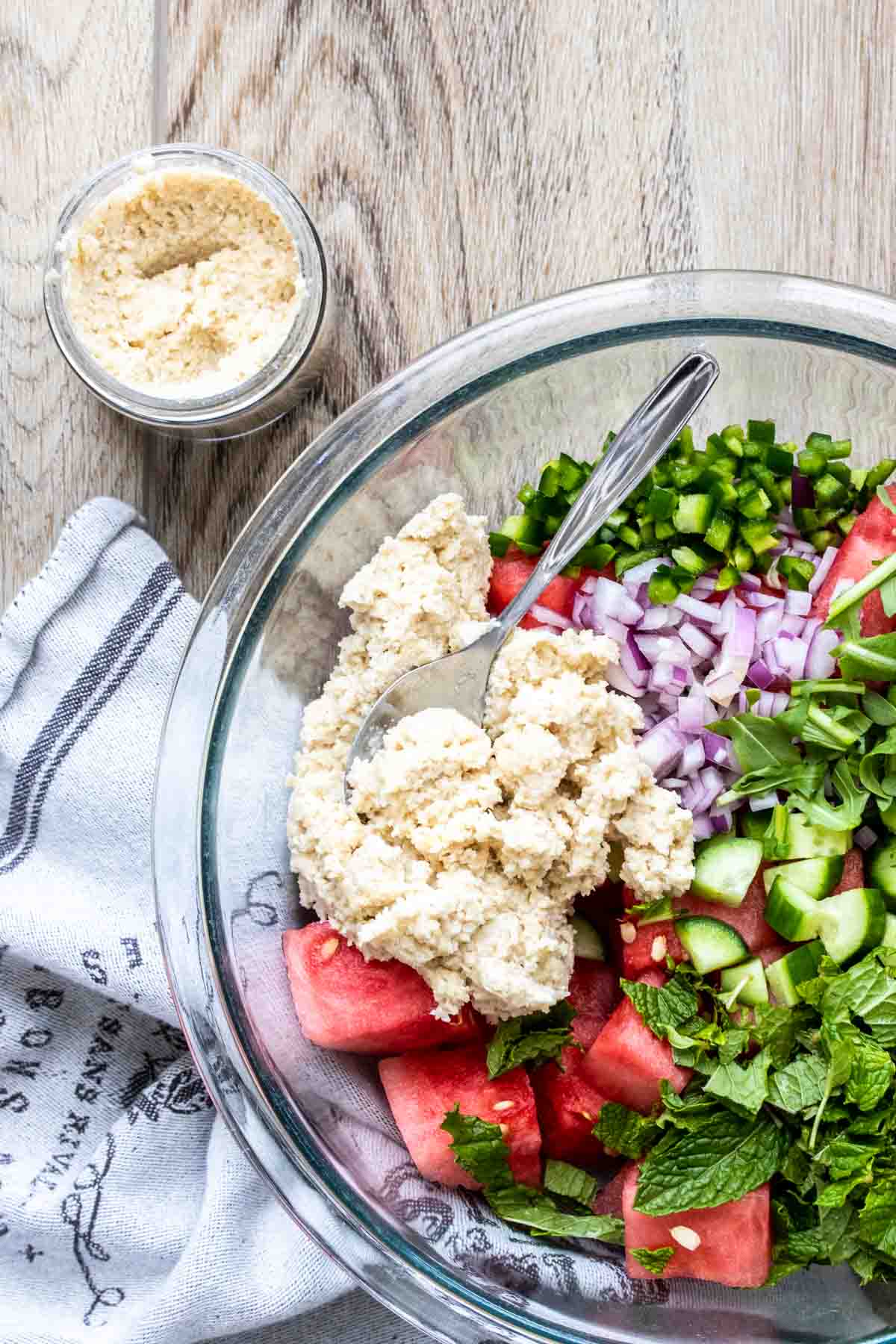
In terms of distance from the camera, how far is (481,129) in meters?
2.00

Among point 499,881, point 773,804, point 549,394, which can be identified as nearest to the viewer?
point 499,881

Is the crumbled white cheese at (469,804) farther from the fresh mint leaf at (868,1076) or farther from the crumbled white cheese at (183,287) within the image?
the crumbled white cheese at (183,287)

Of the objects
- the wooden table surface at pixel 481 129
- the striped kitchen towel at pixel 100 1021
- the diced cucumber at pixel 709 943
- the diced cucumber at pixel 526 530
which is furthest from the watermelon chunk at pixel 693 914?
the wooden table surface at pixel 481 129

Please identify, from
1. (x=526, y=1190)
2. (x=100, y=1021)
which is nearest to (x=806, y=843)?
(x=526, y=1190)

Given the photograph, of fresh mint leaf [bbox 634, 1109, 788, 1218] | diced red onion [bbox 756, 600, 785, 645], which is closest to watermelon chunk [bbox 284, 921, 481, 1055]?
fresh mint leaf [bbox 634, 1109, 788, 1218]

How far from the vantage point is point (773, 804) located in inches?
69.7

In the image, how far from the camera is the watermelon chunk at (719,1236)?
65.9 inches

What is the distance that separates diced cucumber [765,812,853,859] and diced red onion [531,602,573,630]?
16.1 inches

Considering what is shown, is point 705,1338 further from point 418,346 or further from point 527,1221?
point 418,346

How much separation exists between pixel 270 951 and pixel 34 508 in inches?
32.7

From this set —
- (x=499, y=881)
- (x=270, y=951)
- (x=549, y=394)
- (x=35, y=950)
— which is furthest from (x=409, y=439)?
(x=35, y=950)

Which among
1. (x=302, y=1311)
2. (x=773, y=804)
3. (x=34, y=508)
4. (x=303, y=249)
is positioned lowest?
(x=302, y=1311)

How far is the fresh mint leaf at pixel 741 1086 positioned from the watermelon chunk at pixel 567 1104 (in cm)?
17

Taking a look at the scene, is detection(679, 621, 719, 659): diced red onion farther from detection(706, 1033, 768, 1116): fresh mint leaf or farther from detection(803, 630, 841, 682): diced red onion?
detection(706, 1033, 768, 1116): fresh mint leaf
